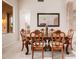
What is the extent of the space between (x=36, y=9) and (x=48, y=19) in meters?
1.18

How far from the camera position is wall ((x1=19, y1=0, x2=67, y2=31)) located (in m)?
11.1

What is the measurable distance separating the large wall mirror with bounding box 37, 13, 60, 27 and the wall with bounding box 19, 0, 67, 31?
23cm

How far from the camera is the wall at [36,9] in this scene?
36.4 feet

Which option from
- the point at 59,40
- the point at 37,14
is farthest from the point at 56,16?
the point at 59,40

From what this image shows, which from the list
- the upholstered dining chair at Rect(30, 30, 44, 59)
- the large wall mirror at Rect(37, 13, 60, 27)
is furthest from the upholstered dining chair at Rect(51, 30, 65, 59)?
the large wall mirror at Rect(37, 13, 60, 27)

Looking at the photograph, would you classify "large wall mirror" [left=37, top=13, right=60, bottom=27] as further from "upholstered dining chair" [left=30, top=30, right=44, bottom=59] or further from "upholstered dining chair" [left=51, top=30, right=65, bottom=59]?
"upholstered dining chair" [left=51, top=30, right=65, bottom=59]

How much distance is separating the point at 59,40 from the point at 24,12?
22.4 ft

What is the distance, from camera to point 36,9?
11.1m

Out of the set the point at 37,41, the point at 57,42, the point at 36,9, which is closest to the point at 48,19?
the point at 36,9

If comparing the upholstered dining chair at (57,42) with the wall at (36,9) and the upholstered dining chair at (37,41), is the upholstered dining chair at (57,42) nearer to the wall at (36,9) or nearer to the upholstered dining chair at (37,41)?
the upholstered dining chair at (37,41)

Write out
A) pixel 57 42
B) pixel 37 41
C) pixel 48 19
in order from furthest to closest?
pixel 48 19 < pixel 37 41 < pixel 57 42

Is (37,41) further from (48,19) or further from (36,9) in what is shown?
(36,9)

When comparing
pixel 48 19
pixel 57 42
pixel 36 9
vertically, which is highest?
pixel 36 9

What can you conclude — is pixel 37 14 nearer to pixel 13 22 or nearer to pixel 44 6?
pixel 44 6
